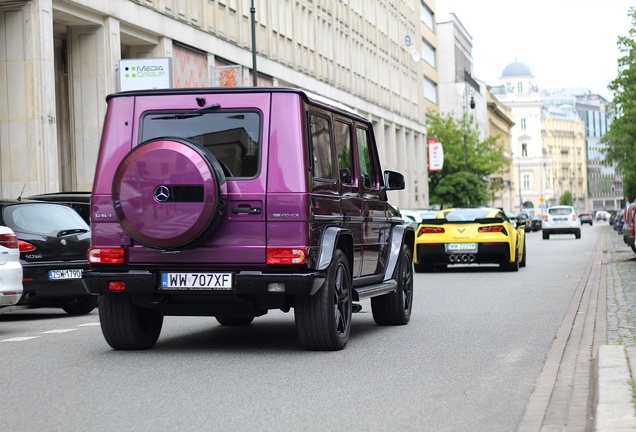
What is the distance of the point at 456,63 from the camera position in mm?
125250

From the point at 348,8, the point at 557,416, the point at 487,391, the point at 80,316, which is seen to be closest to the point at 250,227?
the point at 487,391

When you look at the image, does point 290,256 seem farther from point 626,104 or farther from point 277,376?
point 626,104

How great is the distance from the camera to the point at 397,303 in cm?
1367

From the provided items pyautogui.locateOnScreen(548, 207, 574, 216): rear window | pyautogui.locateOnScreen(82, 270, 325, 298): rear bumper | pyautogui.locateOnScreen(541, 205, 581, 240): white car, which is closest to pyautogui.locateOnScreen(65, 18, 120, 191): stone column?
pyautogui.locateOnScreen(82, 270, 325, 298): rear bumper

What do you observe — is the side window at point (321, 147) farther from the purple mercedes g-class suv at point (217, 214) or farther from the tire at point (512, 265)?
the tire at point (512, 265)

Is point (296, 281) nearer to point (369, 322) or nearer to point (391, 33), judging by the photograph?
point (369, 322)

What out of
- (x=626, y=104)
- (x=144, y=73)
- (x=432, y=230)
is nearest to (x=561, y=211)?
(x=626, y=104)

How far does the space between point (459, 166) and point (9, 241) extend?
86508 millimetres

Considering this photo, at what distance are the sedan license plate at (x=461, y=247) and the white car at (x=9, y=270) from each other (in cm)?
1384

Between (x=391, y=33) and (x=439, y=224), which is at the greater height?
(x=391, y=33)

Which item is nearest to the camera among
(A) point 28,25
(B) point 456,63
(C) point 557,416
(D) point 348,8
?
(C) point 557,416

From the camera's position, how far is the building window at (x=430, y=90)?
10194cm

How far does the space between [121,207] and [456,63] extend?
11667cm

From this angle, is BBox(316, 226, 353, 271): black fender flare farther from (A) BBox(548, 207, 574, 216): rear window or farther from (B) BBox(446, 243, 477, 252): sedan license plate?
(A) BBox(548, 207, 574, 216): rear window
